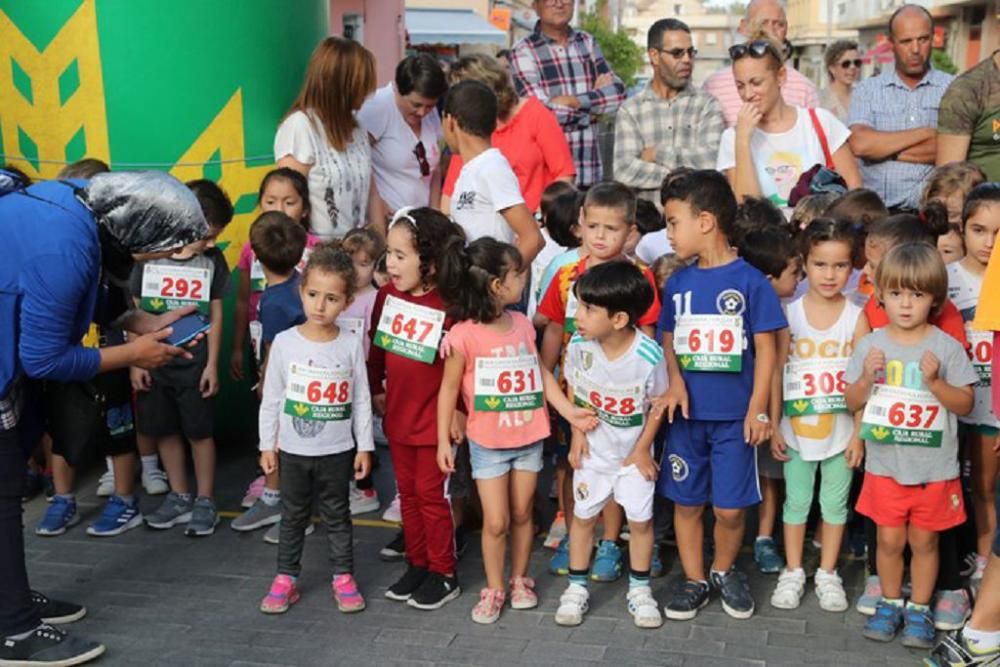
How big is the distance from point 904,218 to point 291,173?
278 centimetres

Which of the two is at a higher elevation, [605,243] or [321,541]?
[605,243]

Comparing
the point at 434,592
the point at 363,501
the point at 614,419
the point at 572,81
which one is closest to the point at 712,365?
the point at 614,419

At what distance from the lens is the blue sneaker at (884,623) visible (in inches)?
172

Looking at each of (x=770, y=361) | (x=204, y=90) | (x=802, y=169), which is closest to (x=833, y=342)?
(x=770, y=361)

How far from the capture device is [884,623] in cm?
440

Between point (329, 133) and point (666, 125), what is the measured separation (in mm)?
1793

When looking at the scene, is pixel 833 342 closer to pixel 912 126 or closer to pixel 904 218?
pixel 904 218

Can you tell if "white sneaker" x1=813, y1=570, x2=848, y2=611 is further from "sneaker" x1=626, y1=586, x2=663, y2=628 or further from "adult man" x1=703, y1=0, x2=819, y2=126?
"adult man" x1=703, y1=0, x2=819, y2=126

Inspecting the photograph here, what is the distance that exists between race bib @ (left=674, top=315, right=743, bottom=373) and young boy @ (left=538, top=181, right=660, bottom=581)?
191 mm

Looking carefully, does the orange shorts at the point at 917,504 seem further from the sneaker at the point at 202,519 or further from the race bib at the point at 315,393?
the sneaker at the point at 202,519

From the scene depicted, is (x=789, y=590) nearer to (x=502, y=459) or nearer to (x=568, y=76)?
(x=502, y=459)

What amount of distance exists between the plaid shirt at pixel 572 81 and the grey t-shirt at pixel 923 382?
3408mm

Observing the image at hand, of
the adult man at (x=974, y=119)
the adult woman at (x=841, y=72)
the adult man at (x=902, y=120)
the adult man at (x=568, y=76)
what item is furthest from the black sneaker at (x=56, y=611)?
the adult woman at (x=841, y=72)

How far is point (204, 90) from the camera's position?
5.99 m
